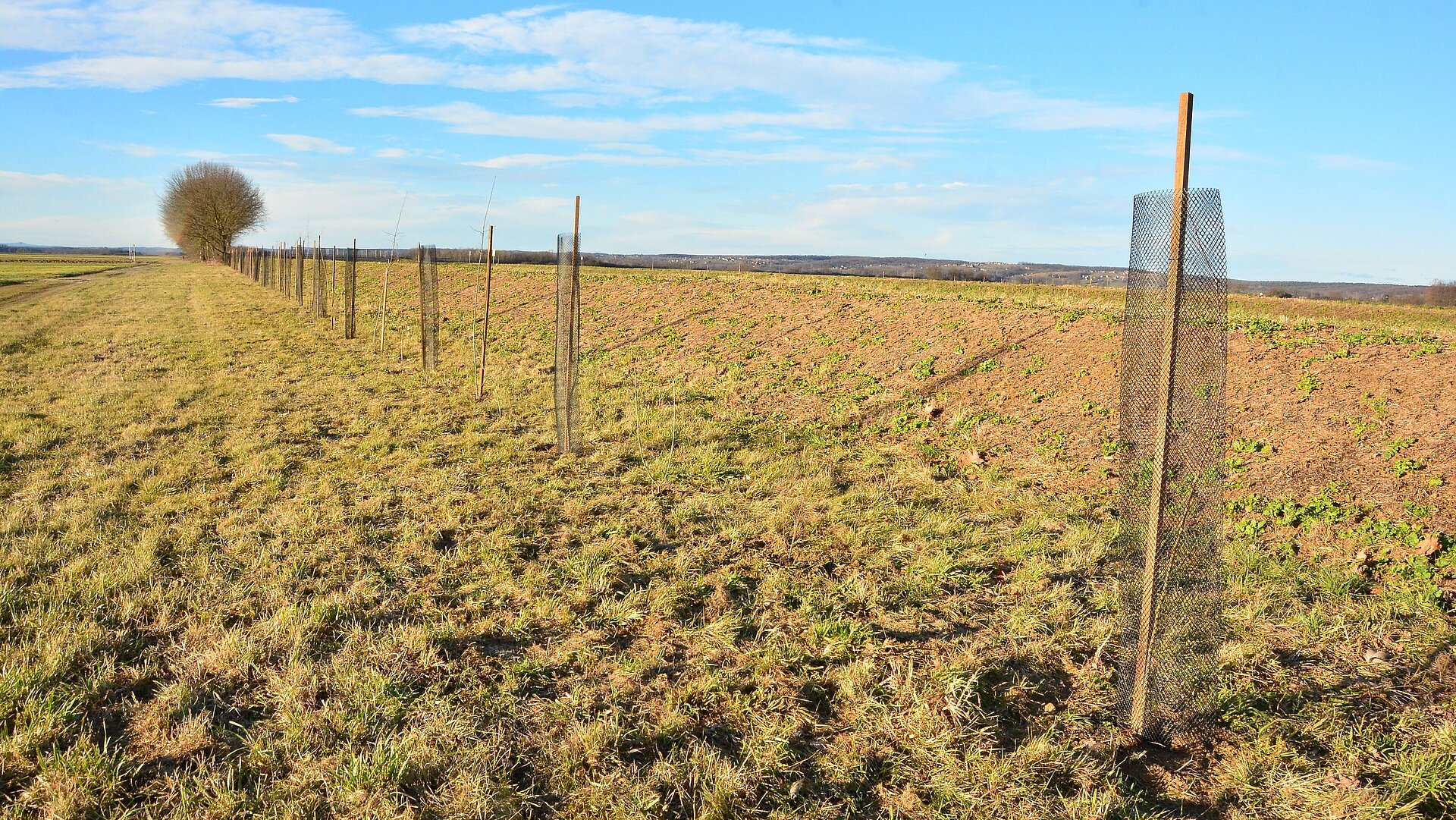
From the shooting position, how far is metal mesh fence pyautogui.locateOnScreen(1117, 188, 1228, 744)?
10.7 feet

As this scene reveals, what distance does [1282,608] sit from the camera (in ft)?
15.9

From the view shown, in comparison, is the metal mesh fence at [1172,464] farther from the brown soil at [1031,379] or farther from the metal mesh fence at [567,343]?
the metal mesh fence at [567,343]

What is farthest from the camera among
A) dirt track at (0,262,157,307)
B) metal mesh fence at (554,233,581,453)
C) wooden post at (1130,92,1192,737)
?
dirt track at (0,262,157,307)

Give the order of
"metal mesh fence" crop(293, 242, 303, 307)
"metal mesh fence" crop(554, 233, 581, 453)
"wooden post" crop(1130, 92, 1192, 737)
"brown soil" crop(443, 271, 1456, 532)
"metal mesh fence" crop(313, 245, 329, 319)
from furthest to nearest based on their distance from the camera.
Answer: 1. "metal mesh fence" crop(293, 242, 303, 307)
2. "metal mesh fence" crop(313, 245, 329, 319)
3. "metal mesh fence" crop(554, 233, 581, 453)
4. "brown soil" crop(443, 271, 1456, 532)
5. "wooden post" crop(1130, 92, 1192, 737)

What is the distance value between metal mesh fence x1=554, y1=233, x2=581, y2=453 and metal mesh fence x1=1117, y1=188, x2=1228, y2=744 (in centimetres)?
545

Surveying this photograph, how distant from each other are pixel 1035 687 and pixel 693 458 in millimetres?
4712

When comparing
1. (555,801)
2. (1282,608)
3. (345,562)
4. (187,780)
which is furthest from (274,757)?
(1282,608)

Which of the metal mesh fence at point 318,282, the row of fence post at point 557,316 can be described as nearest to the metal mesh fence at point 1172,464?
the row of fence post at point 557,316

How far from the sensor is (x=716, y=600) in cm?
476

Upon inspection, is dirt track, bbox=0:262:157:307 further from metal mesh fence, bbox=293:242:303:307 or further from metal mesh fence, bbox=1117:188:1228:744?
metal mesh fence, bbox=1117:188:1228:744

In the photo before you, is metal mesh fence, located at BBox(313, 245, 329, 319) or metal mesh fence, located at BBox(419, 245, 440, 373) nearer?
metal mesh fence, located at BBox(419, 245, 440, 373)

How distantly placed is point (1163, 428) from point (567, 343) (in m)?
6.22

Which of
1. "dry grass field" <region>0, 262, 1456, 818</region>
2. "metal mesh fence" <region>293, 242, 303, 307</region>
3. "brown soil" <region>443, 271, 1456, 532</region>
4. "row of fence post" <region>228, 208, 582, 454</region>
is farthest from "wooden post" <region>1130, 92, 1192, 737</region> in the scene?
"metal mesh fence" <region>293, 242, 303, 307</region>

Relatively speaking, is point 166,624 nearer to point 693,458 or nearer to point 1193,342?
point 693,458
